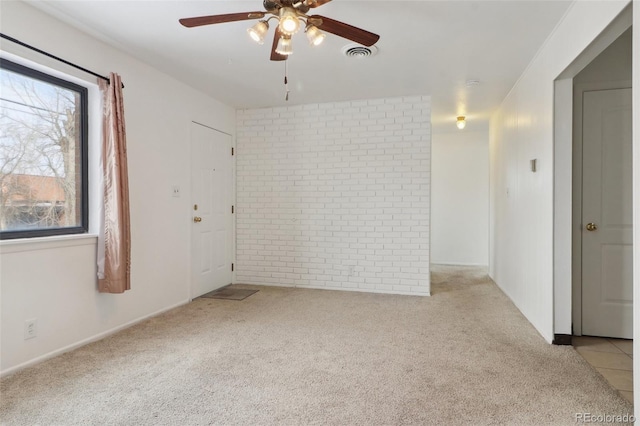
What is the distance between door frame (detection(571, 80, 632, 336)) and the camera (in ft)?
9.78

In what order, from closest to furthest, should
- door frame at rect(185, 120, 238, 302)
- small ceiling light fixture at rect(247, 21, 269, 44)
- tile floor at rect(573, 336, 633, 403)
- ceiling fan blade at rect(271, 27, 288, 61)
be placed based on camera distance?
small ceiling light fixture at rect(247, 21, 269, 44)
ceiling fan blade at rect(271, 27, 288, 61)
tile floor at rect(573, 336, 633, 403)
door frame at rect(185, 120, 238, 302)

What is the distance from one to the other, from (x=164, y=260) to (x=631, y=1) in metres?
3.92

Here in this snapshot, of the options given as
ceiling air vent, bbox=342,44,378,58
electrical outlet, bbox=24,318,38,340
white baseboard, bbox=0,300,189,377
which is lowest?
white baseboard, bbox=0,300,189,377

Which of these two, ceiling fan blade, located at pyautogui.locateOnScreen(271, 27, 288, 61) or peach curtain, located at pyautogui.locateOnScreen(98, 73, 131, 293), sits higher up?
ceiling fan blade, located at pyautogui.locateOnScreen(271, 27, 288, 61)

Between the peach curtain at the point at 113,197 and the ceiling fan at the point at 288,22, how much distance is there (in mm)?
1286

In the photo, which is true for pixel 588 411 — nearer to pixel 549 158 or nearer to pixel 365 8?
pixel 549 158

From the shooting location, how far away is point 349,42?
295 centimetres

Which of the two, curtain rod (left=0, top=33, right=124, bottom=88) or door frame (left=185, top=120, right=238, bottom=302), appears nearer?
curtain rod (left=0, top=33, right=124, bottom=88)

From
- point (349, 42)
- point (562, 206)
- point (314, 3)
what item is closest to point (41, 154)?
point (314, 3)

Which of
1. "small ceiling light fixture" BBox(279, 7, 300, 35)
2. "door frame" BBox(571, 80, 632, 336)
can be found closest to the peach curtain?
"small ceiling light fixture" BBox(279, 7, 300, 35)

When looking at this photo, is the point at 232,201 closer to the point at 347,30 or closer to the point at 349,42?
the point at 349,42

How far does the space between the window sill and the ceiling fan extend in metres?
1.76

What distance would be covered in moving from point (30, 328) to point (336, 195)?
10.8 feet

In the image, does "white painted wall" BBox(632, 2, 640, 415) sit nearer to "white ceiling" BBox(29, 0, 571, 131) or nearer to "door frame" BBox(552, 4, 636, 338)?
"white ceiling" BBox(29, 0, 571, 131)
